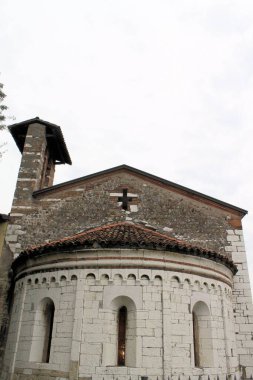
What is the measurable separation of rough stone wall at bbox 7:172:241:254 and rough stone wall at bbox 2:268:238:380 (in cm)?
251

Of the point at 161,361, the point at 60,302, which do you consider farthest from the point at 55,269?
the point at 161,361

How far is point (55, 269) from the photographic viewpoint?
25.6 ft

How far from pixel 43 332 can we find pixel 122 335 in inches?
73.1

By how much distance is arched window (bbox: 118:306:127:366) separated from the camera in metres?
6.95

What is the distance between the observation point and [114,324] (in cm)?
712

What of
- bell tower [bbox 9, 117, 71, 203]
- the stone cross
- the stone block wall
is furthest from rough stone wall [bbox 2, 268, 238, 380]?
bell tower [bbox 9, 117, 71, 203]

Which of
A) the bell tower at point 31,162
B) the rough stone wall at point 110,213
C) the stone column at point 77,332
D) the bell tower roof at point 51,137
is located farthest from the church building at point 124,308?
the bell tower roof at point 51,137

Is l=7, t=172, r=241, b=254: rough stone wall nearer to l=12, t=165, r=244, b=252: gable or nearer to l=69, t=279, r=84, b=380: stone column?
l=12, t=165, r=244, b=252: gable

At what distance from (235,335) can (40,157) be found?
8.25 m

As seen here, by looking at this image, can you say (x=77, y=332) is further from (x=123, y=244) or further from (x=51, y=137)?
(x=51, y=137)

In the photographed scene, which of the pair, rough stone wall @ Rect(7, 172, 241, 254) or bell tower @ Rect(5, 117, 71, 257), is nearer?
rough stone wall @ Rect(7, 172, 241, 254)

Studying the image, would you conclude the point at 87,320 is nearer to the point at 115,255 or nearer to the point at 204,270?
the point at 115,255

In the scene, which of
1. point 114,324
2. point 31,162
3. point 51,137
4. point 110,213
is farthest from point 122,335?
point 51,137

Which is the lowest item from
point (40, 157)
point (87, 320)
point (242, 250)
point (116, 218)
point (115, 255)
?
point (87, 320)
